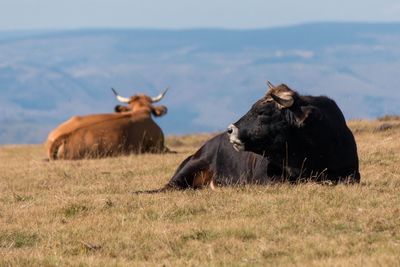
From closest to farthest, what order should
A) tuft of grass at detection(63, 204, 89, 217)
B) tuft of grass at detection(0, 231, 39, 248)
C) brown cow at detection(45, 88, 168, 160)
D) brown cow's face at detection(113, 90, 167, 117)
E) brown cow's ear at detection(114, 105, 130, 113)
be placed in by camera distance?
tuft of grass at detection(0, 231, 39, 248), tuft of grass at detection(63, 204, 89, 217), brown cow at detection(45, 88, 168, 160), brown cow's face at detection(113, 90, 167, 117), brown cow's ear at detection(114, 105, 130, 113)

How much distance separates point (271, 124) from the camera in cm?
1396

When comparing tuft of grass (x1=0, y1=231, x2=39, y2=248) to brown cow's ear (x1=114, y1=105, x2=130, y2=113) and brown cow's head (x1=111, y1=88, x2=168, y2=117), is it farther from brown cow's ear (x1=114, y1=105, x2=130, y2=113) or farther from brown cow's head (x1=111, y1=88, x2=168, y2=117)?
brown cow's ear (x1=114, y1=105, x2=130, y2=113)

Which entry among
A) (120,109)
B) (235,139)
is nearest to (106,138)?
(120,109)

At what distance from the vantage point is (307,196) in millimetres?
12273

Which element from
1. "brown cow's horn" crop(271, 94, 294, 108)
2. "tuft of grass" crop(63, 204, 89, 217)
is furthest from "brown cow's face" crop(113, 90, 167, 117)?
"tuft of grass" crop(63, 204, 89, 217)

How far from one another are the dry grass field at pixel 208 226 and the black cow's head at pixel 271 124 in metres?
0.66

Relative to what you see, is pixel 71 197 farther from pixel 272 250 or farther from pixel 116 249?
pixel 272 250

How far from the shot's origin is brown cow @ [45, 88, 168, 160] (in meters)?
24.6

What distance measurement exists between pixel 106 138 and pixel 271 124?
1121cm

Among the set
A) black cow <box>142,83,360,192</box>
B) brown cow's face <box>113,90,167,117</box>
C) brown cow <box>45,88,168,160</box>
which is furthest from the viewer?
brown cow's face <box>113,90,167,117</box>

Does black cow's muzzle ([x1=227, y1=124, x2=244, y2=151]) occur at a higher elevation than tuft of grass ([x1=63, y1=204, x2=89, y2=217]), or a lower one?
higher

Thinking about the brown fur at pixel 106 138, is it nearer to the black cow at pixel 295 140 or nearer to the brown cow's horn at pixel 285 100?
the black cow at pixel 295 140

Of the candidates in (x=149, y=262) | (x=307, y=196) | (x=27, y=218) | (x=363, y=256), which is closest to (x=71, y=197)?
(x=27, y=218)

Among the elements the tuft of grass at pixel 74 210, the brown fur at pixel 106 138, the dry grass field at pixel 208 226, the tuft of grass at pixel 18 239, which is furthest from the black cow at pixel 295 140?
the brown fur at pixel 106 138
